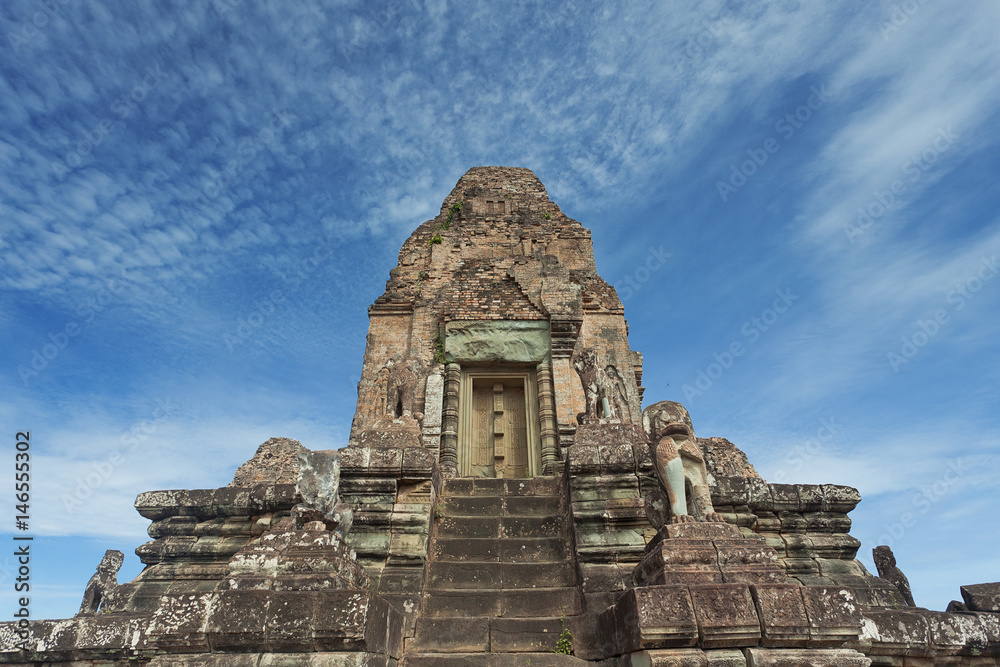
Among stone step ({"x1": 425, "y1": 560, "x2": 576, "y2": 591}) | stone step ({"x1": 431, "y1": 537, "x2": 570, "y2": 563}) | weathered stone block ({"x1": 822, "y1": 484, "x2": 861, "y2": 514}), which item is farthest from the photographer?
weathered stone block ({"x1": 822, "y1": 484, "x2": 861, "y2": 514})

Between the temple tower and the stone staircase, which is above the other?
the temple tower

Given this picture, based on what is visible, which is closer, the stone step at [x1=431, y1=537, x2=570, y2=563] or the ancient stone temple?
the ancient stone temple

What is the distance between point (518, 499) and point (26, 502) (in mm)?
5624

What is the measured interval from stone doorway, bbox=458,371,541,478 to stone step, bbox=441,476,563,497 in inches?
153

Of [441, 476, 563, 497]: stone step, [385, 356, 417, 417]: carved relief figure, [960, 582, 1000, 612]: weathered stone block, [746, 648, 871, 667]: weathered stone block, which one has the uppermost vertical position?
[385, 356, 417, 417]: carved relief figure

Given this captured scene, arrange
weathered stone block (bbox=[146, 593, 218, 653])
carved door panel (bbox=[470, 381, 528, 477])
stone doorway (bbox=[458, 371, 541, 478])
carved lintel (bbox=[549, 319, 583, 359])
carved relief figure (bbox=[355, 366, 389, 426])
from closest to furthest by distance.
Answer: weathered stone block (bbox=[146, 593, 218, 653]) < carved relief figure (bbox=[355, 366, 389, 426]) < stone doorway (bbox=[458, 371, 541, 478]) < carved door panel (bbox=[470, 381, 528, 477]) < carved lintel (bbox=[549, 319, 583, 359])

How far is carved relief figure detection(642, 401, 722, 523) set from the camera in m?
4.81

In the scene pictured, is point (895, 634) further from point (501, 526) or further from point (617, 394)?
point (617, 394)

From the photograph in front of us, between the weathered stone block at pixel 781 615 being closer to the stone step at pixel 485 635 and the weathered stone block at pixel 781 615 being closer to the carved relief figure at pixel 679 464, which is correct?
the carved relief figure at pixel 679 464

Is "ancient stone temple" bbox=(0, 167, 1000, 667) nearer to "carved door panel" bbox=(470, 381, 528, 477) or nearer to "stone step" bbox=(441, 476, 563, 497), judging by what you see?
"stone step" bbox=(441, 476, 563, 497)

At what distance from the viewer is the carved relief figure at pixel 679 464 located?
4812 millimetres

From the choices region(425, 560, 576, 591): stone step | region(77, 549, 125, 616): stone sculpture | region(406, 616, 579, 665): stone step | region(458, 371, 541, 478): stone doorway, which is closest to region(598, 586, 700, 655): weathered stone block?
region(406, 616, 579, 665): stone step

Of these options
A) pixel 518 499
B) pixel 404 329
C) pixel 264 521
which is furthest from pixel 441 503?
pixel 404 329

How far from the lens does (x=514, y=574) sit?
5824mm
